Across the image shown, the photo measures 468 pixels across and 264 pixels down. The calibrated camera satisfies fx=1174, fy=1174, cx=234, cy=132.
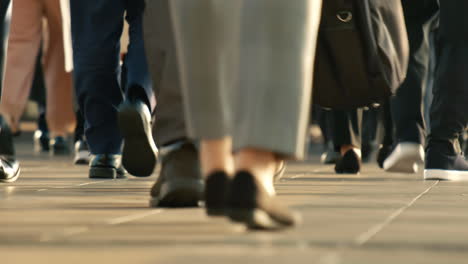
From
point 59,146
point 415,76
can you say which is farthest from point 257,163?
point 59,146

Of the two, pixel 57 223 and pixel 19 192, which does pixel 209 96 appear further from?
pixel 19 192

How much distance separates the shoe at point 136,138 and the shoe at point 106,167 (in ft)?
3.23

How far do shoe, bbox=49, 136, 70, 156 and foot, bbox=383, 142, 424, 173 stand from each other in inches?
161

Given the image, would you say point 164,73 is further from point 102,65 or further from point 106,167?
point 106,167

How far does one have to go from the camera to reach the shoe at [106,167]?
555 centimetres

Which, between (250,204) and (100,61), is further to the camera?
(100,61)

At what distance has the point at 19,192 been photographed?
4.43 meters

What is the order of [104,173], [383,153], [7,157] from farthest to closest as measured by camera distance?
1. [383,153]
2. [104,173]
3. [7,157]

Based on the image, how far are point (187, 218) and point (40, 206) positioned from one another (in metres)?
0.68

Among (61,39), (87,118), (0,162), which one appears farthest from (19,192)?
(61,39)

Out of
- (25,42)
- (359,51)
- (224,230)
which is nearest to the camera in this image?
(224,230)

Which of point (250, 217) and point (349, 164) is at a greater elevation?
point (250, 217)

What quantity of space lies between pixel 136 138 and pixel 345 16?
1.45 m

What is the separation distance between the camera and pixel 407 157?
6.20 m
